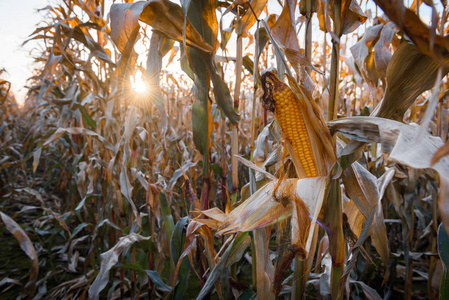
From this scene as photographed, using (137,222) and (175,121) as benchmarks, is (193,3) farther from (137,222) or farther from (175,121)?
(175,121)

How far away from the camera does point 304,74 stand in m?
0.91

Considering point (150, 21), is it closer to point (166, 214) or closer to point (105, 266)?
point (166, 214)

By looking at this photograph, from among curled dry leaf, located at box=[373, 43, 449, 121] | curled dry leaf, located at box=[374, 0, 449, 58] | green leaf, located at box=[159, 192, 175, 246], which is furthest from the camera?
green leaf, located at box=[159, 192, 175, 246]

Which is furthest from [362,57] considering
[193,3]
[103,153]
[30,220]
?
[30,220]

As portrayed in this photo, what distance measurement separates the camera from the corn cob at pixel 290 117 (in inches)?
33.9

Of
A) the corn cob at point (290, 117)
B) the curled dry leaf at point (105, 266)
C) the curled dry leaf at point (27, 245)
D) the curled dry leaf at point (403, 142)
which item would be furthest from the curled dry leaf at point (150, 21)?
the curled dry leaf at point (27, 245)

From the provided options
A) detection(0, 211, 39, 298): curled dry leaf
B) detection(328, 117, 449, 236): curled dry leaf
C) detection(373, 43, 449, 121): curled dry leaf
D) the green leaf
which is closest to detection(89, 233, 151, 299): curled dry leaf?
the green leaf

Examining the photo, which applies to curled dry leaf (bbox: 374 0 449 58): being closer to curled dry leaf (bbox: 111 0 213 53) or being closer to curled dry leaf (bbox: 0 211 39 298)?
curled dry leaf (bbox: 111 0 213 53)

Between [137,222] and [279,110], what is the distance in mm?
1195

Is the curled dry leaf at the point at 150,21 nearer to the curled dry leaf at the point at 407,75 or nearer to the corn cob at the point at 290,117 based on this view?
the corn cob at the point at 290,117

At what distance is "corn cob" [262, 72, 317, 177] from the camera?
0.86 metres

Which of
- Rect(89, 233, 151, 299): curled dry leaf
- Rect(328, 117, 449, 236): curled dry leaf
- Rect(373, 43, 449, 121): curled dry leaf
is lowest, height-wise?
Rect(89, 233, 151, 299): curled dry leaf

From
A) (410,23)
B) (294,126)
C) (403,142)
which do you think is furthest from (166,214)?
(410,23)

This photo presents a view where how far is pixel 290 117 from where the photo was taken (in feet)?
2.87
